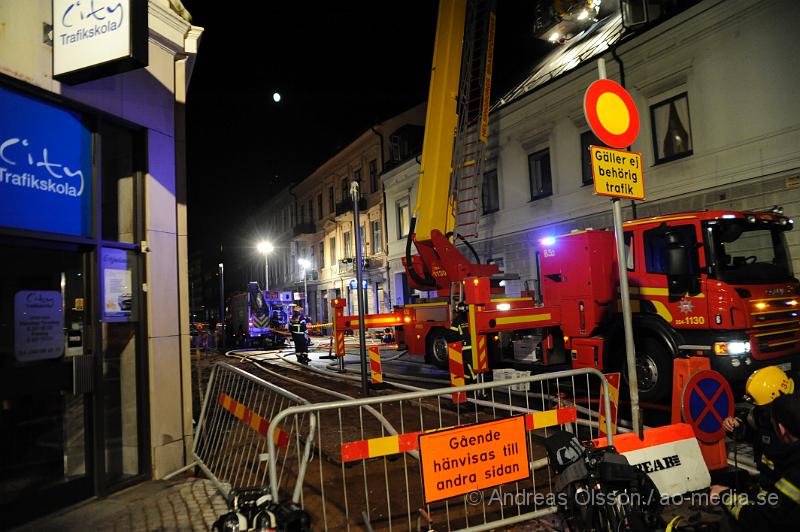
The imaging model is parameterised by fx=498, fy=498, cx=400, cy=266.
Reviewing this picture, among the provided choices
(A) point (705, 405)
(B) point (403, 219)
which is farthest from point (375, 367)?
(B) point (403, 219)

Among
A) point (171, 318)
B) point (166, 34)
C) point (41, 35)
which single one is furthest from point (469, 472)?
point (166, 34)

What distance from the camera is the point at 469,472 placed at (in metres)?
3.70

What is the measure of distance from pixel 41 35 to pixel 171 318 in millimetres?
3092


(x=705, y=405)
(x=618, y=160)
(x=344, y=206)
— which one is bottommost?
(x=705, y=405)

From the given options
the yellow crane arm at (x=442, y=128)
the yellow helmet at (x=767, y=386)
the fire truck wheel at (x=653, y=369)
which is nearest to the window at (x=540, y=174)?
the yellow crane arm at (x=442, y=128)

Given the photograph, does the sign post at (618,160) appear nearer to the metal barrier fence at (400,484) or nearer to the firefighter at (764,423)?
the metal barrier fence at (400,484)

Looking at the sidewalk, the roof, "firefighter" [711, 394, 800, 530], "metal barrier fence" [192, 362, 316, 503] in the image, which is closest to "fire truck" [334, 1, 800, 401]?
"metal barrier fence" [192, 362, 316, 503]

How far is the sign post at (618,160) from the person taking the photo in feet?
14.9

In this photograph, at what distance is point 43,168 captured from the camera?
15.4 ft

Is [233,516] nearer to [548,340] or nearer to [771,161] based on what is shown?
[548,340]

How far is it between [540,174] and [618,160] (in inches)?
547

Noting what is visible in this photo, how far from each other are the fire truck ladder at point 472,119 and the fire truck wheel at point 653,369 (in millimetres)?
5263

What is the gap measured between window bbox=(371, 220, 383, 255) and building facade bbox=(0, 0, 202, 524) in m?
23.5

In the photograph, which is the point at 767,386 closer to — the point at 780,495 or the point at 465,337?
the point at 780,495
